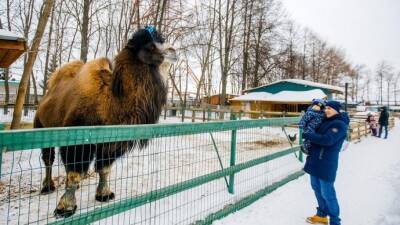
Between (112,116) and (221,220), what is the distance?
2.07 meters

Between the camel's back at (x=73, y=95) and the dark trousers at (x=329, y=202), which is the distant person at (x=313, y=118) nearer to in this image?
the dark trousers at (x=329, y=202)

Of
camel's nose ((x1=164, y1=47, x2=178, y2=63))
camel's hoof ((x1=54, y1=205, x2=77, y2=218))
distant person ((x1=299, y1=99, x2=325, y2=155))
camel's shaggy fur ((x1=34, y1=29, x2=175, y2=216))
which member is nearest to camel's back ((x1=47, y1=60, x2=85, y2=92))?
camel's shaggy fur ((x1=34, y1=29, x2=175, y2=216))

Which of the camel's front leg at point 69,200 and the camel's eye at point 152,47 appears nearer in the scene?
the camel's front leg at point 69,200

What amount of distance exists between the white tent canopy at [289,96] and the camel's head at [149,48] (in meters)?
22.9

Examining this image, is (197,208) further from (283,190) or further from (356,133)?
(356,133)

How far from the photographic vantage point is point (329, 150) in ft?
13.0

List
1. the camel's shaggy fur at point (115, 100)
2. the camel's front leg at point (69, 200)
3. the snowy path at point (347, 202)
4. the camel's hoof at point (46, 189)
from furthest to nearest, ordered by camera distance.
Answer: the camel's hoof at point (46, 189), the snowy path at point (347, 202), the camel's shaggy fur at point (115, 100), the camel's front leg at point (69, 200)

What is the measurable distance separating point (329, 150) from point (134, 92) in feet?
8.92

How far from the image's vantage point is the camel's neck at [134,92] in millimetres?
3789

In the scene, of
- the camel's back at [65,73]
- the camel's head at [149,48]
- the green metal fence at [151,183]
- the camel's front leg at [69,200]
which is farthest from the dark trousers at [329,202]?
the camel's back at [65,73]

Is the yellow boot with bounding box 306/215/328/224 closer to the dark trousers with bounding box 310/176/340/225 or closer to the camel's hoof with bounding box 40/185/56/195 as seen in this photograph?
the dark trousers with bounding box 310/176/340/225

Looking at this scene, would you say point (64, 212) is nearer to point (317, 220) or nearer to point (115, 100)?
point (115, 100)

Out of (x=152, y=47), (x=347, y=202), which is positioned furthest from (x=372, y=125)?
(x=152, y=47)

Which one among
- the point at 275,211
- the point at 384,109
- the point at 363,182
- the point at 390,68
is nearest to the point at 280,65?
the point at 384,109
